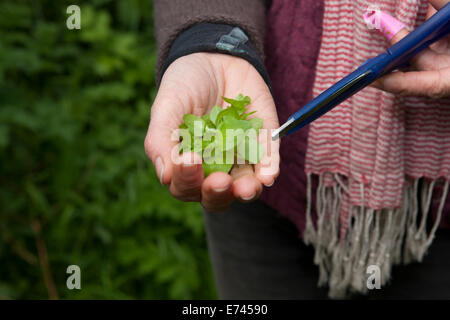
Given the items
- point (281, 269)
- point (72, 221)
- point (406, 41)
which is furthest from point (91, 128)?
point (406, 41)

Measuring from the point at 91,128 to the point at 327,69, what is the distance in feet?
5.21

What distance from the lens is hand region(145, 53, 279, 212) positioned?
701mm

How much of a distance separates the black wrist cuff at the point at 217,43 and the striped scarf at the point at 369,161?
12 centimetres

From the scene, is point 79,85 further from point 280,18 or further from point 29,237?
point 280,18

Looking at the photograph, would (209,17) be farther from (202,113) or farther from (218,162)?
(218,162)

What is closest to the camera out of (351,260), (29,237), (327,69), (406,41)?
(406,41)

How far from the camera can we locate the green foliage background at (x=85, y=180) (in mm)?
1811

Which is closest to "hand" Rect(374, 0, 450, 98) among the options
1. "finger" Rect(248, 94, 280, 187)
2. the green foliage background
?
"finger" Rect(248, 94, 280, 187)

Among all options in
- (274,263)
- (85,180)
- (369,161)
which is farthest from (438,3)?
(85,180)

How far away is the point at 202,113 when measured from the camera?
85 cm

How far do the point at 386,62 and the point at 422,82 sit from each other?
0.21 feet

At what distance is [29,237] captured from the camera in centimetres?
192

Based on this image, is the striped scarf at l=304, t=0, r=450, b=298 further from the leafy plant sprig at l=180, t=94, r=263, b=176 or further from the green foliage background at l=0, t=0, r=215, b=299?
the green foliage background at l=0, t=0, r=215, b=299

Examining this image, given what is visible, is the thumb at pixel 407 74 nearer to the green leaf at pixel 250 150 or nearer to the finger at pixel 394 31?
the finger at pixel 394 31
